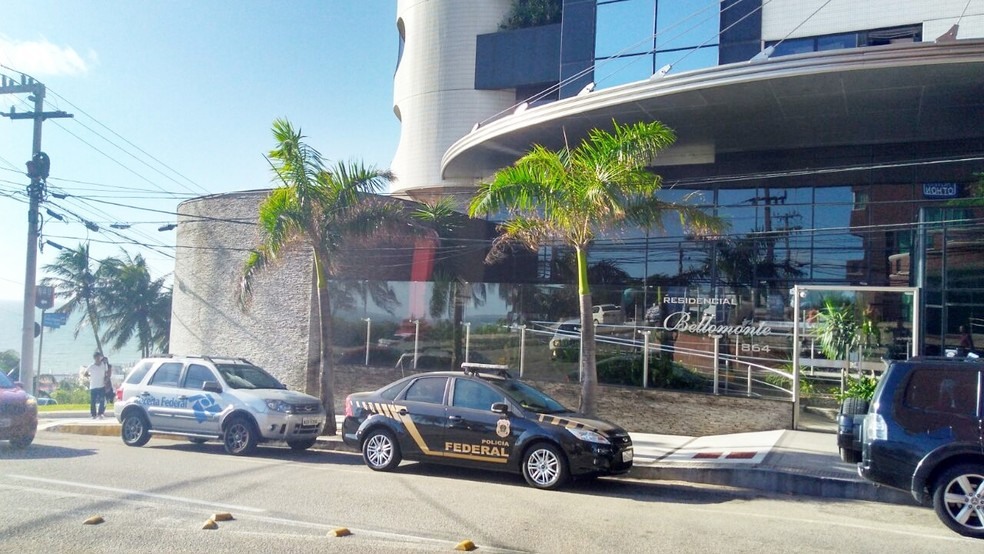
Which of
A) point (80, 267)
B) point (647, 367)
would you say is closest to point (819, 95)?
point (647, 367)

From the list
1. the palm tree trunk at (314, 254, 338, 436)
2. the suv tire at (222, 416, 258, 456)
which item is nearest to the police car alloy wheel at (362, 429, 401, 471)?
the suv tire at (222, 416, 258, 456)

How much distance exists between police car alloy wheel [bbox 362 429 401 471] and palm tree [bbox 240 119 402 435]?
4.28m

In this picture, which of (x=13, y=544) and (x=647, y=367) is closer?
(x=13, y=544)

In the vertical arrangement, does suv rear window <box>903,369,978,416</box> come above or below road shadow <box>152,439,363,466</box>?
above

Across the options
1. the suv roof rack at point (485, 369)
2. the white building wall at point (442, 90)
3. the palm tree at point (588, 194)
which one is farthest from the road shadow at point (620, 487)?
the white building wall at point (442, 90)

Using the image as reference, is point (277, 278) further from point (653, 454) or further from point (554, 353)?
point (653, 454)

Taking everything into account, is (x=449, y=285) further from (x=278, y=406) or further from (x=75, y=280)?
(x=75, y=280)

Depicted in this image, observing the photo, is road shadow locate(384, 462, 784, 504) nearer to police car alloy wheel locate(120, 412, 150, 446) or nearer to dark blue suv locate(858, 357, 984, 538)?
dark blue suv locate(858, 357, 984, 538)

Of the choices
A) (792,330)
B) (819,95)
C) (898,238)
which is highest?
(819,95)

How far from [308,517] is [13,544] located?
102 inches

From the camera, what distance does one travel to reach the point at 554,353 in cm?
1788

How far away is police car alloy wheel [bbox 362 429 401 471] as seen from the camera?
11.9 m

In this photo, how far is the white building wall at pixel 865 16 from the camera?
18250mm

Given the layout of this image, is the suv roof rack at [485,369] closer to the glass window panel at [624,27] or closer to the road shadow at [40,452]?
the road shadow at [40,452]
